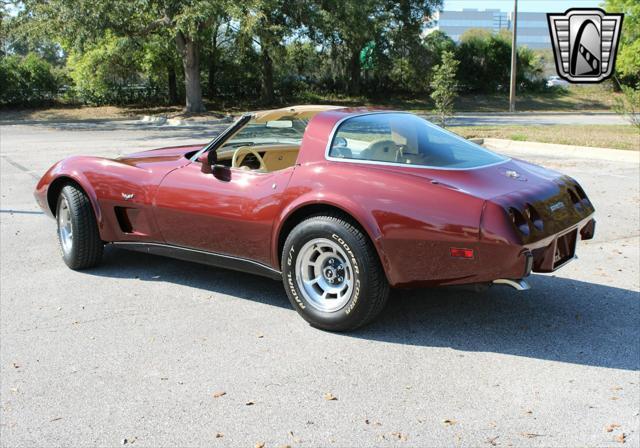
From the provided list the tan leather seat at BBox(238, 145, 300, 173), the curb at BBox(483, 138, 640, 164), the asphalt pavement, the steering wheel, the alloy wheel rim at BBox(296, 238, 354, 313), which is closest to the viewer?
the asphalt pavement

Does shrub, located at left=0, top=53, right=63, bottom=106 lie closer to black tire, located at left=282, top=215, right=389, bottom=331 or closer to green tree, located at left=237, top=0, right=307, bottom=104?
green tree, located at left=237, top=0, right=307, bottom=104

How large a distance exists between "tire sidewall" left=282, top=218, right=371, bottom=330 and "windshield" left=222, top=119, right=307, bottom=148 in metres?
0.96

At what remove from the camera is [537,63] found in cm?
4503

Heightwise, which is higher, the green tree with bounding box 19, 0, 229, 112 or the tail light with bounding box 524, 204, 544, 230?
the green tree with bounding box 19, 0, 229, 112

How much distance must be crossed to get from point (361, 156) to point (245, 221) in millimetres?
921

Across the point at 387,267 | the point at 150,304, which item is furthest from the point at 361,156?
the point at 150,304

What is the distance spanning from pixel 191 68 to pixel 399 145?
2735 cm

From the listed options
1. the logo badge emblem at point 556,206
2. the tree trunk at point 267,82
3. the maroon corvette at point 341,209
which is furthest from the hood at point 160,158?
the tree trunk at point 267,82

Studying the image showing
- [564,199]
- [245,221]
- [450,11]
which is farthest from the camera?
[450,11]

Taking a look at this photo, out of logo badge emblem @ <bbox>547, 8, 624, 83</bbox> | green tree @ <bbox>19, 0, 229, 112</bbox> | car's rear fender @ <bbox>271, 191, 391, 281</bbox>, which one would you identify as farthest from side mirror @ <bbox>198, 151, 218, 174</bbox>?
green tree @ <bbox>19, 0, 229, 112</bbox>

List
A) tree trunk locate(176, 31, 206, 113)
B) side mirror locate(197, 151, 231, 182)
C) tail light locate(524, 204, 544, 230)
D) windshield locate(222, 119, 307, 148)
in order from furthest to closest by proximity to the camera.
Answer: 1. tree trunk locate(176, 31, 206, 113)
2. windshield locate(222, 119, 307, 148)
3. side mirror locate(197, 151, 231, 182)
4. tail light locate(524, 204, 544, 230)

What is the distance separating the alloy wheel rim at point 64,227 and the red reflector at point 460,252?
11.2ft

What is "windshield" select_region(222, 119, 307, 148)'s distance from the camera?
500cm

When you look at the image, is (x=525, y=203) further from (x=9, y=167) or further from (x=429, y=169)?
(x=9, y=167)
